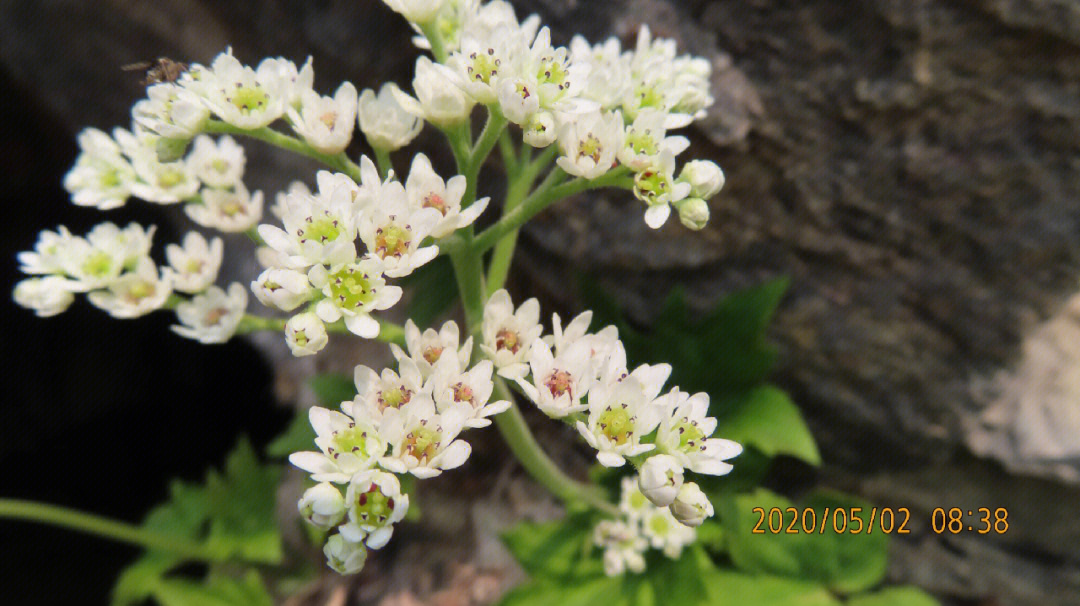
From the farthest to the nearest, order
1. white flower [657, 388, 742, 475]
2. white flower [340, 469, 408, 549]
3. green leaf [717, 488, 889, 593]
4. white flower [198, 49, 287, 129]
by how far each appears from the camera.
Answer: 1. green leaf [717, 488, 889, 593]
2. white flower [198, 49, 287, 129]
3. white flower [657, 388, 742, 475]
4. white flower [340, 469, 408, 549]

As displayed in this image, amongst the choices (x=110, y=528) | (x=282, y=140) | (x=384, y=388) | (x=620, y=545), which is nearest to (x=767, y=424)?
(x=620, y=545)

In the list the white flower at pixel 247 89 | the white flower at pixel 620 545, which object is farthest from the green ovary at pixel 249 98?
the white flower at pixel 620 545

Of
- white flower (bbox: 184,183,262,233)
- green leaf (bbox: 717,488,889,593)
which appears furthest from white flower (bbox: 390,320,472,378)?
green leaf (bbox: 717,488,889,593)

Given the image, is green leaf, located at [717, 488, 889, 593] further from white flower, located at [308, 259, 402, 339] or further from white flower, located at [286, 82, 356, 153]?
white flower, located at [286, 82, 356, 153]

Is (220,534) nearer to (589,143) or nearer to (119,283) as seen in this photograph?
(119,283)

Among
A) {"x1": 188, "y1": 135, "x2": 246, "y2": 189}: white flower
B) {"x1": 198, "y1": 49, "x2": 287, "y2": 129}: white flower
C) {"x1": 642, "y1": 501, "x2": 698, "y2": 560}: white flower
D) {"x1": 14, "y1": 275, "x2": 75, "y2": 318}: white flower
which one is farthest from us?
{"x1": 642, "y1": 501, "x2": 698, "y2": 560}: white flower

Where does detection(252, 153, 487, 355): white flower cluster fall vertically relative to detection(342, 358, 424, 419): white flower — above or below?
above

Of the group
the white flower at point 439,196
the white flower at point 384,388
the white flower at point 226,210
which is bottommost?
the white flower at point 226,210

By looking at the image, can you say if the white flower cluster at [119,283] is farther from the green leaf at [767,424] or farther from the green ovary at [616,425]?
the green leaf at [767,424]
